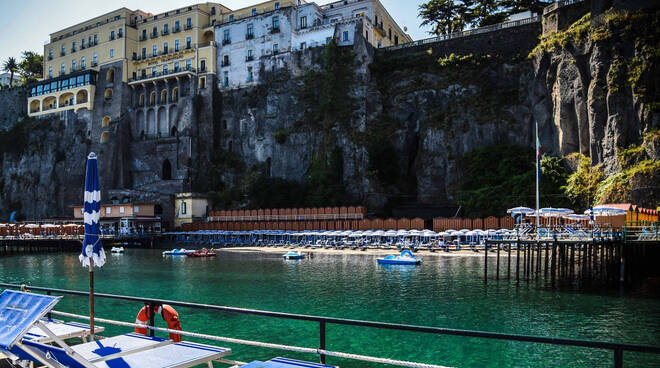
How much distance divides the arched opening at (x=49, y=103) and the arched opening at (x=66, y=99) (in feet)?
7.31

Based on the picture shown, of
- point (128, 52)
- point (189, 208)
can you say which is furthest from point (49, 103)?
point (189, 208)

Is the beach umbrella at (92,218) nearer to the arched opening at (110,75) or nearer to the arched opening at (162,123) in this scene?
the arched opening at (162,123)

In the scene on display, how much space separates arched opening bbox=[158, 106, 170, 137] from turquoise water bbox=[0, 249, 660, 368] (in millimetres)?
47083

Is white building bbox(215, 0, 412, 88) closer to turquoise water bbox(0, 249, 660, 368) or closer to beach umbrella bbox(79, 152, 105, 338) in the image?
turquoise water bbox(0, 249, 660, 368)

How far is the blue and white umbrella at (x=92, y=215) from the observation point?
9844 millimetres

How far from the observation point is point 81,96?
307 feet

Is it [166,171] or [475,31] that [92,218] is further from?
[166,171]

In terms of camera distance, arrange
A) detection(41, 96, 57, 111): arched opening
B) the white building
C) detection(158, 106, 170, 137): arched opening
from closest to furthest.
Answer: the white building < detection(158, 106, 170, 137): arched opening < detection(41, 96, 57, 111): arched opening

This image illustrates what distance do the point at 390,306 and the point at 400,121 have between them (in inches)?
1918

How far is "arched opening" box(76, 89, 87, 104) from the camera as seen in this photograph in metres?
92.9

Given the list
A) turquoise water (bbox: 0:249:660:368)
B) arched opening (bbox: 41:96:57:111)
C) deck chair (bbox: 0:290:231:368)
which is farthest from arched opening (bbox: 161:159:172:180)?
deck chair (bbox: 0:290:231:368)

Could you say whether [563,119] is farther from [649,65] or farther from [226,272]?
[226,272]

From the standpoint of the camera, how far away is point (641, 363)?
15.9 meters

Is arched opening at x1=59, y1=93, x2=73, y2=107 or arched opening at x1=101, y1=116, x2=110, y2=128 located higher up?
arched opening at x1=59, y1=93, x2=73, y2=107
